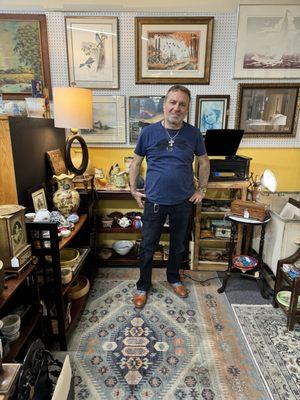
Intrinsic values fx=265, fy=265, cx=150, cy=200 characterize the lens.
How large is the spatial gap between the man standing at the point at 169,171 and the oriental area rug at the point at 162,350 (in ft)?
0.66

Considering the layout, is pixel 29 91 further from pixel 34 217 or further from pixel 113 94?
pixel 34 217

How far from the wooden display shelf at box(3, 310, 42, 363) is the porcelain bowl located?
1206 millimetres

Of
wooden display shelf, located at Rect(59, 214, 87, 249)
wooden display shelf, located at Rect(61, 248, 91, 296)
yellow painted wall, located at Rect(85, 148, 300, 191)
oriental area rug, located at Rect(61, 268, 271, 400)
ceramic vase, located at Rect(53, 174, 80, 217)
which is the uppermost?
yellow painted wall, located at Rect(85, 148, 300, 191)

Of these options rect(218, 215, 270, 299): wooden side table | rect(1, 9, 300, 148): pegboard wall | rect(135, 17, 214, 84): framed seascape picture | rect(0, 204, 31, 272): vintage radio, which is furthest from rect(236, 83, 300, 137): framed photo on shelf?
rect(0, 204, 31, 272): vintage radio

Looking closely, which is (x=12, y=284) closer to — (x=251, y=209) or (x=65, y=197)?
(x=65, y=197)

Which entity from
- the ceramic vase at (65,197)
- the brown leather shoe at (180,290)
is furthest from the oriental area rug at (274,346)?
the ceramic vase at (65,197)

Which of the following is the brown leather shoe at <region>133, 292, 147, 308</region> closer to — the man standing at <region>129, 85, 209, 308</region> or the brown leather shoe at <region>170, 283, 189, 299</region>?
the man standing at <region>129, 85, 209, 308</region>

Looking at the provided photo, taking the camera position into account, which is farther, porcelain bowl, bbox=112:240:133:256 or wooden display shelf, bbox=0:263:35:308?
porcelain bowl, bbox=112:240:133:256

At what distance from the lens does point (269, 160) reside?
8.46ft

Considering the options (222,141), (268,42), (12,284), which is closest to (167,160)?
(222,141)

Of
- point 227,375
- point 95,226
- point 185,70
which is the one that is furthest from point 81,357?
point 185,70

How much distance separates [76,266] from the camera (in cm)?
183

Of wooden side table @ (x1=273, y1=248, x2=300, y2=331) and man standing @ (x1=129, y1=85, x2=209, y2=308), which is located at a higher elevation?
man standing @ (x1=129, y1=85, x2=209, y2=308)

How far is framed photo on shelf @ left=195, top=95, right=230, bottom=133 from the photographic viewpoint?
2.42m
